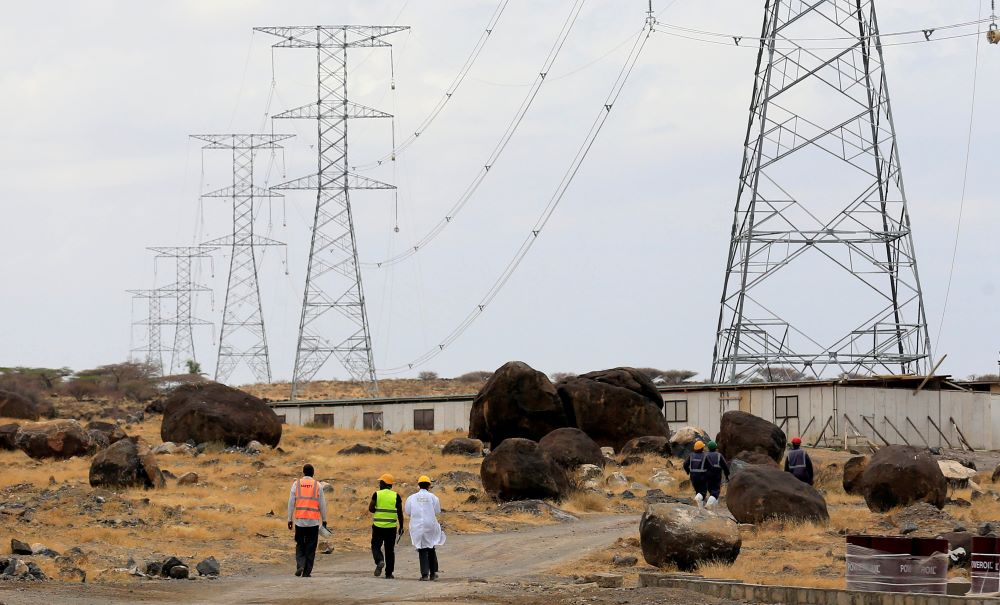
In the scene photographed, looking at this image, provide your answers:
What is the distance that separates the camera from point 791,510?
2830 centimetres

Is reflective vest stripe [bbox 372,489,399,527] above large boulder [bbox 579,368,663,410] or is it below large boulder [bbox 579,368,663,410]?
below

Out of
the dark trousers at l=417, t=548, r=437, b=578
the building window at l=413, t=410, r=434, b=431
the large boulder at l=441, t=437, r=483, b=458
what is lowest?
the dark trousers at l=417, t=548, r=437, b=578

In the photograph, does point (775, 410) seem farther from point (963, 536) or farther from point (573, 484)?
point (963, 536)

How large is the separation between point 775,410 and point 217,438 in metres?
21.4

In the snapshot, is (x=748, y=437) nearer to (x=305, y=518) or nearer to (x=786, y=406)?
(x=786, y=406)

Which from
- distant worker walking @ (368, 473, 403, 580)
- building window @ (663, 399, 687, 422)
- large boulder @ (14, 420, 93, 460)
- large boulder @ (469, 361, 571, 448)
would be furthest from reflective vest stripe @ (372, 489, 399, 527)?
building window @ (663, 399, 687, 422)

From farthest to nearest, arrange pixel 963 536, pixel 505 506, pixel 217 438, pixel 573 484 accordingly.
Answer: pixel 217 438
pixel 573 484
pixel 505 506
pixel 963 536

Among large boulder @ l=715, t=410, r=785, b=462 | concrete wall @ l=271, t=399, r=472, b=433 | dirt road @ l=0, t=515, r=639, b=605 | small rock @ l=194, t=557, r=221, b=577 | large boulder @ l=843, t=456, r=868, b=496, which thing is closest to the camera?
dirt road @ l=0, t=515, r=639, b=605

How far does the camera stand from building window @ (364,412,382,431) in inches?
2719

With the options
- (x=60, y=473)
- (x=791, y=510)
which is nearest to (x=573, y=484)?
(x=791, y=510)

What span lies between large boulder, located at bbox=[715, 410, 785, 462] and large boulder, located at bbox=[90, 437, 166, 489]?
697 inches

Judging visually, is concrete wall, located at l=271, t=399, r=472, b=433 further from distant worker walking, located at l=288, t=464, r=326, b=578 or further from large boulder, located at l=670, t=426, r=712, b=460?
distant worker walking, located at l=288, t=464, r=326, b=578

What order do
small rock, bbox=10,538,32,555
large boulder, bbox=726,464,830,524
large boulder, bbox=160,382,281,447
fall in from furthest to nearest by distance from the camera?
large boulder, bbox=160,382,281,447, large boulder, bbox=726,464,830,524, small rock, bbox=10,538,32,555

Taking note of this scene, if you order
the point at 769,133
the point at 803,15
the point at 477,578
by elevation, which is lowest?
the point at 477,578
